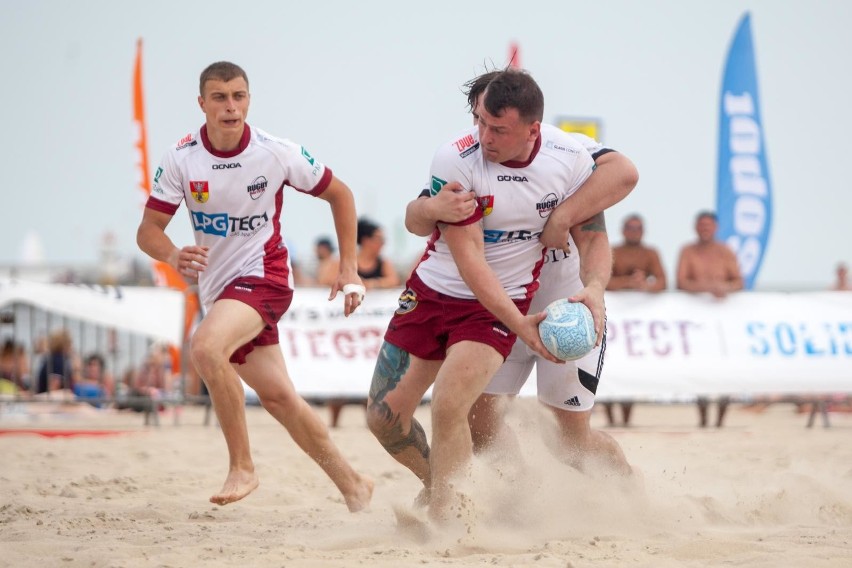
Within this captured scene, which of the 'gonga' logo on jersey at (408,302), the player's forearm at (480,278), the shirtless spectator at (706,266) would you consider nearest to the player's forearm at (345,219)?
the 'gonga' logo on jersey at (408,302)

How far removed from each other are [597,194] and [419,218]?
79cm

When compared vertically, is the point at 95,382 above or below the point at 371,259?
below

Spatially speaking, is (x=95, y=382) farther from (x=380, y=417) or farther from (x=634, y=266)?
(x=380, y=417)

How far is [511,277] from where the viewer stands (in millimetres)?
5164

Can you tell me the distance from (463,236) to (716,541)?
5.35 feet

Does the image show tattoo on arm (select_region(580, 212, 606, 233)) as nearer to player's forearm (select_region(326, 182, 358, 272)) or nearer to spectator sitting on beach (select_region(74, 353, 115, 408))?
player's forearm (select_region(326, 182, 358, 272))

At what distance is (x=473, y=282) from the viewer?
4852mm

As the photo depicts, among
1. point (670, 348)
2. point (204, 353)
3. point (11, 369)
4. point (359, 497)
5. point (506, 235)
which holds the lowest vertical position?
point (11, 369)

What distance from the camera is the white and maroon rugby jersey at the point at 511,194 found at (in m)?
4.94

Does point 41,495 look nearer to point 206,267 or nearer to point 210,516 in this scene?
point 210,516

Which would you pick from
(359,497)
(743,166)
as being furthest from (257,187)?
(743,166)

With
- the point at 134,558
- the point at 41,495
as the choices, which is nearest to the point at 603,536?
the point at 134,558

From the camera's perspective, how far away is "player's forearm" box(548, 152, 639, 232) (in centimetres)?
503

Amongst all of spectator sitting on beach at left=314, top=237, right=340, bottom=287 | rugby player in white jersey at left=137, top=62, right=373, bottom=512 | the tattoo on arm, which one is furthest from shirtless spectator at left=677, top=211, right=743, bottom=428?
the tattoo on arm
